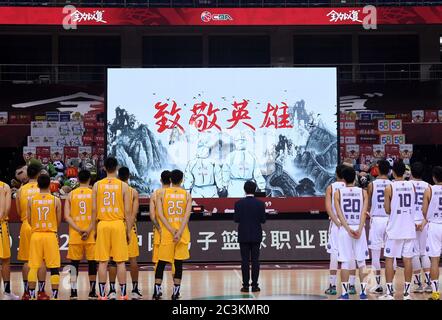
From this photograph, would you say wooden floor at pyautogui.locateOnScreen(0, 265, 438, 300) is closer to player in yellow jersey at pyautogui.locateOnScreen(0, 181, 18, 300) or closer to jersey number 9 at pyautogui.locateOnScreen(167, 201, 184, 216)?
player in yellow jersey at pyautogui.locateOnScreen(0, 181, 18, 300)

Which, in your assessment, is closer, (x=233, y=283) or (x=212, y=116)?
(x=233, y=283)

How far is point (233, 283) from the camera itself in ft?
42.6

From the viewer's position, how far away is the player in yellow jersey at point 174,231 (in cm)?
1061

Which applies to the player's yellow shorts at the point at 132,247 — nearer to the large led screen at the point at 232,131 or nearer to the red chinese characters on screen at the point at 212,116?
the large led screen at the point at 232,131

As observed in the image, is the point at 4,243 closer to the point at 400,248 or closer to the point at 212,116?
the point at 400,248

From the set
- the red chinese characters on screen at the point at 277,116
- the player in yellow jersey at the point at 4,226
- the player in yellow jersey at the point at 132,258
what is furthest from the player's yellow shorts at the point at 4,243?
the red chinese characters on screen at the point at 277,116

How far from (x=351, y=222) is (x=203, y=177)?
10386 millimetres

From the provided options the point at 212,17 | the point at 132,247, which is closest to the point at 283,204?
the point at 212,17

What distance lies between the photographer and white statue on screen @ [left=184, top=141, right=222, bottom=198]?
2092cm

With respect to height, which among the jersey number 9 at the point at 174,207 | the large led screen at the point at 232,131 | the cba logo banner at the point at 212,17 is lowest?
the jersey number 9 at the point at 174,207

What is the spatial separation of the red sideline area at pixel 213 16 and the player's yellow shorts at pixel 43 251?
1651cm
